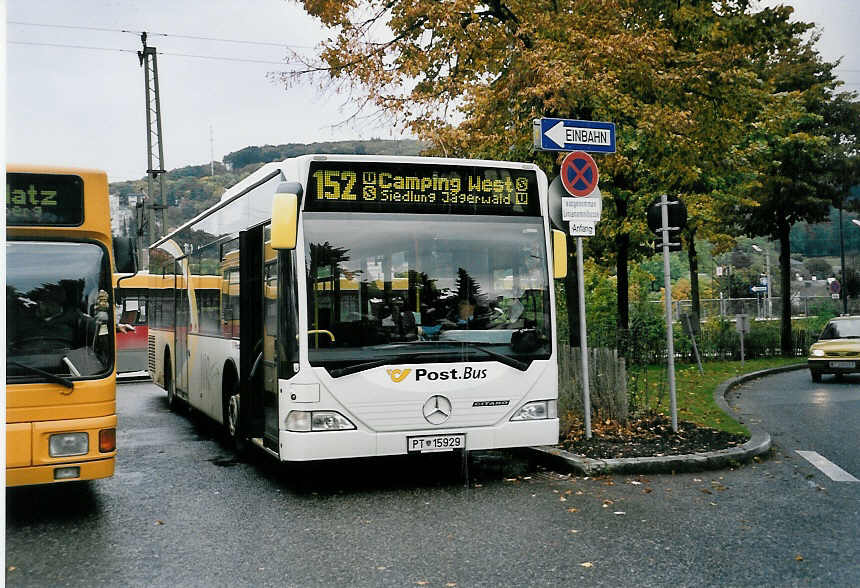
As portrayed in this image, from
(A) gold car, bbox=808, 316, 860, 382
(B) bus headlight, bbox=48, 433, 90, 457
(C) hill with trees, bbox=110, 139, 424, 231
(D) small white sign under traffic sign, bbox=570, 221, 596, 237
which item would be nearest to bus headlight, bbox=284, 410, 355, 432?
(B) bus headlight, bbox=48, 433, 90, 457

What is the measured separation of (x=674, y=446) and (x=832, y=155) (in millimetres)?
25187

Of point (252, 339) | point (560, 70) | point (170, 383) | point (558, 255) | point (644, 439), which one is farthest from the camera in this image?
point (170, 383)

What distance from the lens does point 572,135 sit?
34.0ft

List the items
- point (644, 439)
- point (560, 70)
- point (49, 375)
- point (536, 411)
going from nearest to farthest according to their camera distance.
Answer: point (49, 375)
point (536, 411)
point (644, 439)
point (560, 70)

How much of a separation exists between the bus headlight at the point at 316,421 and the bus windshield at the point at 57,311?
1609 mm

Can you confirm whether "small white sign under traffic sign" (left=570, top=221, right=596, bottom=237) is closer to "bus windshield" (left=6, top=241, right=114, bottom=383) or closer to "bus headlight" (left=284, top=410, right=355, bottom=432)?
"bus headlight" (left=284, top=410, right=355, bottom=432)

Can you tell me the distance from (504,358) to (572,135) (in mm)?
3078

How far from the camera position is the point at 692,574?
561 centimetres

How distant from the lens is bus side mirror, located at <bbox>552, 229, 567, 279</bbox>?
29.3 feet

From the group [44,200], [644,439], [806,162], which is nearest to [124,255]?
[44,200]

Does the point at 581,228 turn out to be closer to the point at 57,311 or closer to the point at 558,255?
the point at 558,255

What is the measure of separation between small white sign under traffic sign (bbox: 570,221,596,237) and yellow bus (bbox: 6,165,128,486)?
4.90 m

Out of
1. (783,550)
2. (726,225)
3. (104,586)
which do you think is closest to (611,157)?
(783,550)

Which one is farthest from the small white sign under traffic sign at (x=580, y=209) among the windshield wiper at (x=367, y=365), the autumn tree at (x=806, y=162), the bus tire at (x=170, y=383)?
the autumn tree at (x=806, y=162)
